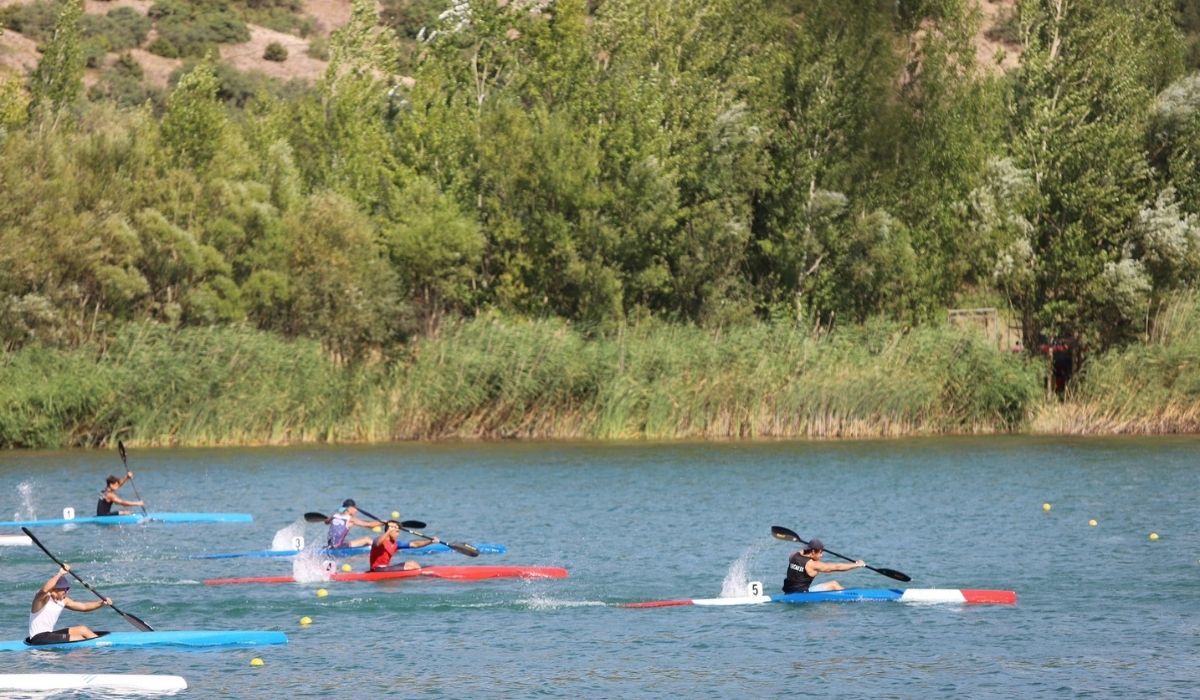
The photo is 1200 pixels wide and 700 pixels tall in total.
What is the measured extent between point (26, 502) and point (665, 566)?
17.4 meters

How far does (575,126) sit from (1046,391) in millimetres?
20682

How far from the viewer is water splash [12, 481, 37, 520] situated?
41031 millimetres

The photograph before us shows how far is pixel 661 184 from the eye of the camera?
2584 inches

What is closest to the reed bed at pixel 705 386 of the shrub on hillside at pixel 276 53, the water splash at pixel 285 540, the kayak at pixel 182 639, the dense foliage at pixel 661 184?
the dense foliage at pixel 661 184

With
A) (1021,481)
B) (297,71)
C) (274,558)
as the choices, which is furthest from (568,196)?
(297,71)

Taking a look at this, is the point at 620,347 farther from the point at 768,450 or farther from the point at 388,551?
the point at 388,551

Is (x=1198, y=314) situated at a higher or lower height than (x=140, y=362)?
higher

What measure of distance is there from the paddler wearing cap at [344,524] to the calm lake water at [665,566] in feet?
1.76

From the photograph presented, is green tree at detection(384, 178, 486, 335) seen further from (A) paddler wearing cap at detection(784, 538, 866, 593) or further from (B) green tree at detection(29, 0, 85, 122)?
(A) paddler wearing cap at detection(784, 538, 866, 593)

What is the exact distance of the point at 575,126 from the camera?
68438mm

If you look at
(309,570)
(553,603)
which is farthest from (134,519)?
(553,603)

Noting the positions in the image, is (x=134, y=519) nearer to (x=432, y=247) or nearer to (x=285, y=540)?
(x=285, y=540)

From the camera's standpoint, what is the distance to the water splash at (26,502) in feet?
135

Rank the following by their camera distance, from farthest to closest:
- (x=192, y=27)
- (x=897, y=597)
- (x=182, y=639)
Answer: (x=192, y=27)
(x=897, y=597)
(x=182, y=639)
